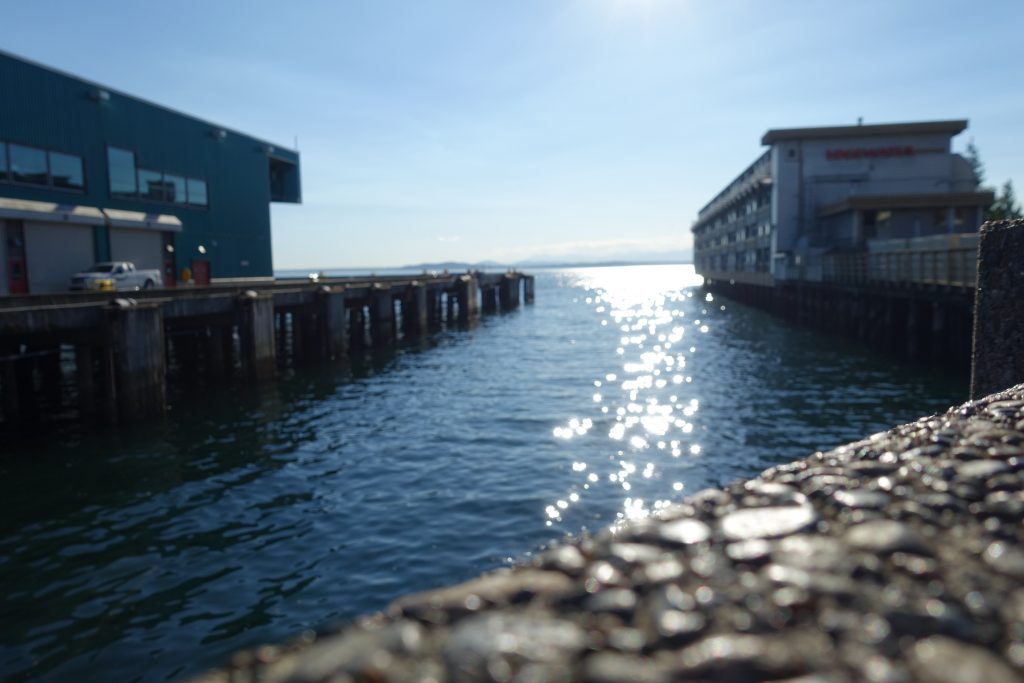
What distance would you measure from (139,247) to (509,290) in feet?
124

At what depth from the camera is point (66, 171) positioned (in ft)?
108

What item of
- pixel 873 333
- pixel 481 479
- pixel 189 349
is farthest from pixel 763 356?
pixel 189 349

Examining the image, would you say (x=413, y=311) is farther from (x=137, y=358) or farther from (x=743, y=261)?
(x=743, y=261)

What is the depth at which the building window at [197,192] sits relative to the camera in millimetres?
41906

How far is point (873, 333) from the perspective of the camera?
1389 inches

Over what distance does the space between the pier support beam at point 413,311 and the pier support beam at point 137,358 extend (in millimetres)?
24258

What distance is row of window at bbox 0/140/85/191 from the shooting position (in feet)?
97.9

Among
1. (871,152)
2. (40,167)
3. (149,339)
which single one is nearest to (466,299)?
(40,167)

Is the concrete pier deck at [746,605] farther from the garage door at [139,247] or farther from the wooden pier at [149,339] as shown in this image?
the garage door at [139,247]

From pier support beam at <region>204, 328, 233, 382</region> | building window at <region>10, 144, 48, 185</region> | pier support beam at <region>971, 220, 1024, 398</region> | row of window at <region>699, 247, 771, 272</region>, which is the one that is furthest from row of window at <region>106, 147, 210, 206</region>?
row of window at <region>699, 247, 771, 272</region>

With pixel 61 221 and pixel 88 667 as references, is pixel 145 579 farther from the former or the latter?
pixel 61 221

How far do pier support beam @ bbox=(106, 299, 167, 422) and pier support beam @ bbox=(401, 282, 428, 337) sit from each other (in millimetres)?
24258

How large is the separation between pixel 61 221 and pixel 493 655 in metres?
36.9

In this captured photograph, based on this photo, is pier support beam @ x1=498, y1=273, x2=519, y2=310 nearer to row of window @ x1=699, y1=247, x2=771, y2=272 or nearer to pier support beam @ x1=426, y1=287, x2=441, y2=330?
pier support beam @ x1=426, y1=287, x2=441, y2=330
